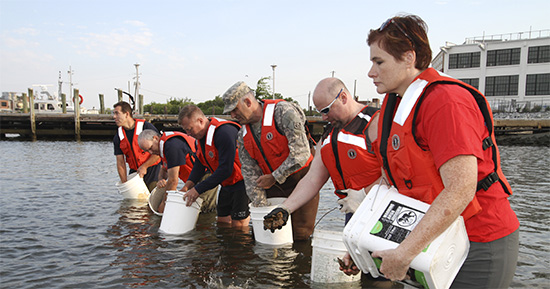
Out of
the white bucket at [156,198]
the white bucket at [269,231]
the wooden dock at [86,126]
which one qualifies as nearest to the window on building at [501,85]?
the wooden dock at [86,126]

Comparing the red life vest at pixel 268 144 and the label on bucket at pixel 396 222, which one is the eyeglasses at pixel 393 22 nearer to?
the label on bucket at pixel 396 222

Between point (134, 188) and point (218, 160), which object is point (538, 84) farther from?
point (218, 160)

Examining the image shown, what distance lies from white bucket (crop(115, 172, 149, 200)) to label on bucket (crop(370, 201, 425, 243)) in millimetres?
8044

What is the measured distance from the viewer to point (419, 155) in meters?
2.03

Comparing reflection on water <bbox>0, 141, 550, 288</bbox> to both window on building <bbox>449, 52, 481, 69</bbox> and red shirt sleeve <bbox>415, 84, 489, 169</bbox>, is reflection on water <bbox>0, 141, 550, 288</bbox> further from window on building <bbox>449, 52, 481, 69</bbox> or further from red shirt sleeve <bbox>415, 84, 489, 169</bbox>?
window on building <bbox>449, 52, 481, 69</bbox>

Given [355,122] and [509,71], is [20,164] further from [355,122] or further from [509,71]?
[509,71]

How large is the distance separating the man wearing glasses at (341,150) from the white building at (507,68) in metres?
53.6

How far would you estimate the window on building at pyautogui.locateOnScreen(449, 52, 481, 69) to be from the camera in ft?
189

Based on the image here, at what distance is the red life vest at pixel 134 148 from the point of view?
9250 mm

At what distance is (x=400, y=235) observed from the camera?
1.99 m

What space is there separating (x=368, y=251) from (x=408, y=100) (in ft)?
2.51

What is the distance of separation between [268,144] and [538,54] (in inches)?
2354

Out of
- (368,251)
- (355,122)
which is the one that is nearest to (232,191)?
(355,122)

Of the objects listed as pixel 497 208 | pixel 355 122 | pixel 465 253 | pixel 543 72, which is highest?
pixel 543 72
